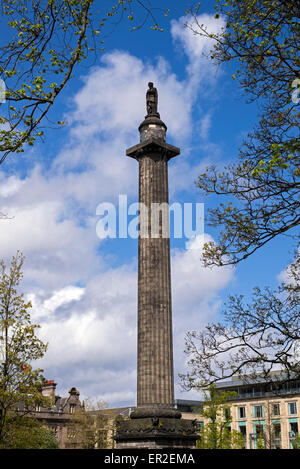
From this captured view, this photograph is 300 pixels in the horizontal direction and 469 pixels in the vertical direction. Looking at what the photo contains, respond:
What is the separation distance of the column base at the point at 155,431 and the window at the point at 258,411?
4611cm

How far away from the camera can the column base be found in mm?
28550

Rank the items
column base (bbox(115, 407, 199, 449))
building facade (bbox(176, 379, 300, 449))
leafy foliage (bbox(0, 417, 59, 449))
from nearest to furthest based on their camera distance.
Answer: leafy foliage (bbox(0, 417, 59, 449)), column base (bbox(115, 407, 199, 449)), building facade (bbox(176, 379, 300, 449))

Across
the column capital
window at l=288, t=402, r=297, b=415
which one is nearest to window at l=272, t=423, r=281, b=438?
window at l=288, t=402, r=297, b=415

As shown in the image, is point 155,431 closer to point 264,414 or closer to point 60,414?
point 264,414

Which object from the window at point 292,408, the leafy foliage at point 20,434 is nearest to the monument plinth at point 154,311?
the leafy foliage at point 20,434

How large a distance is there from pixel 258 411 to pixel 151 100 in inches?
2059

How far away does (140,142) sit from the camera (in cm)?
3706

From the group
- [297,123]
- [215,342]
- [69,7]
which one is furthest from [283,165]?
[215,342]

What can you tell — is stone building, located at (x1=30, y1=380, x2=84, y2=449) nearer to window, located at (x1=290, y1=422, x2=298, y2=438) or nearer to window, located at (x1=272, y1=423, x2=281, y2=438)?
window, located at (x1=272, y1=423, x2=281, y2=438)

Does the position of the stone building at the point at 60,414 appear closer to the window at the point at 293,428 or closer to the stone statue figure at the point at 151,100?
the window at the point at 293,428

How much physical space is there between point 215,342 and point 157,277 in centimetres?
1849

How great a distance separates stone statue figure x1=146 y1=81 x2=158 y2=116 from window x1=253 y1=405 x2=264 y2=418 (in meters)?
51.2

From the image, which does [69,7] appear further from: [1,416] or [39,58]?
[1,416]

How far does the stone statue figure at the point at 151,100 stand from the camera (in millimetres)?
38875
